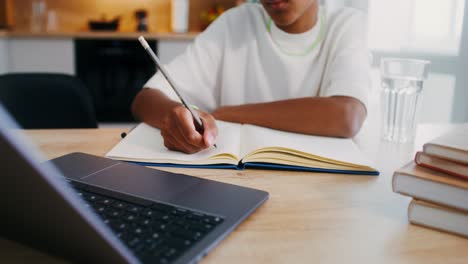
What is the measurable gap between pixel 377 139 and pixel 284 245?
61 centimetres

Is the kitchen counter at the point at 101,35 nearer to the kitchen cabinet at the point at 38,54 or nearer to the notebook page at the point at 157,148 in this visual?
the kitchen cabinet at the point at 38,54

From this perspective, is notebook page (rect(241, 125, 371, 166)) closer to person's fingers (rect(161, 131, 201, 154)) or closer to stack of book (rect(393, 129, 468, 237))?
person's fingers (rect(161, 131, 201, 154))

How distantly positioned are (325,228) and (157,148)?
0.40 metres

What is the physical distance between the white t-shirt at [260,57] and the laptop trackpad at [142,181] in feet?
2.32

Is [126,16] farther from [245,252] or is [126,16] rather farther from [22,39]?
[245,252]

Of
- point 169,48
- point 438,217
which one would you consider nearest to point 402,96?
point 438,217

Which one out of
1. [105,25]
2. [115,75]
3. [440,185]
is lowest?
[115,75]

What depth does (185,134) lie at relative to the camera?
785mm

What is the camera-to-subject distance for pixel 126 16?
3.65m

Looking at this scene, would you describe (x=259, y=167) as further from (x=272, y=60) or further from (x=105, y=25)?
(x=105, y=25)

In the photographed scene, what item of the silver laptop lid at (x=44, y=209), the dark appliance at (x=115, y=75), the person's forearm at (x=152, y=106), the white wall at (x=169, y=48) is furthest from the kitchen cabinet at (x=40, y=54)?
the silver laptop lid at (x=44, y=209)

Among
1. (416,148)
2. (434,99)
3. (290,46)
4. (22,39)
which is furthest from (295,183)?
(22,39)

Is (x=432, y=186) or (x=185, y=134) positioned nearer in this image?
(x=432, y=186)

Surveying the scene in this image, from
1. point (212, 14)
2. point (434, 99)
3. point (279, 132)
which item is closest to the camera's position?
point (279, 132)
